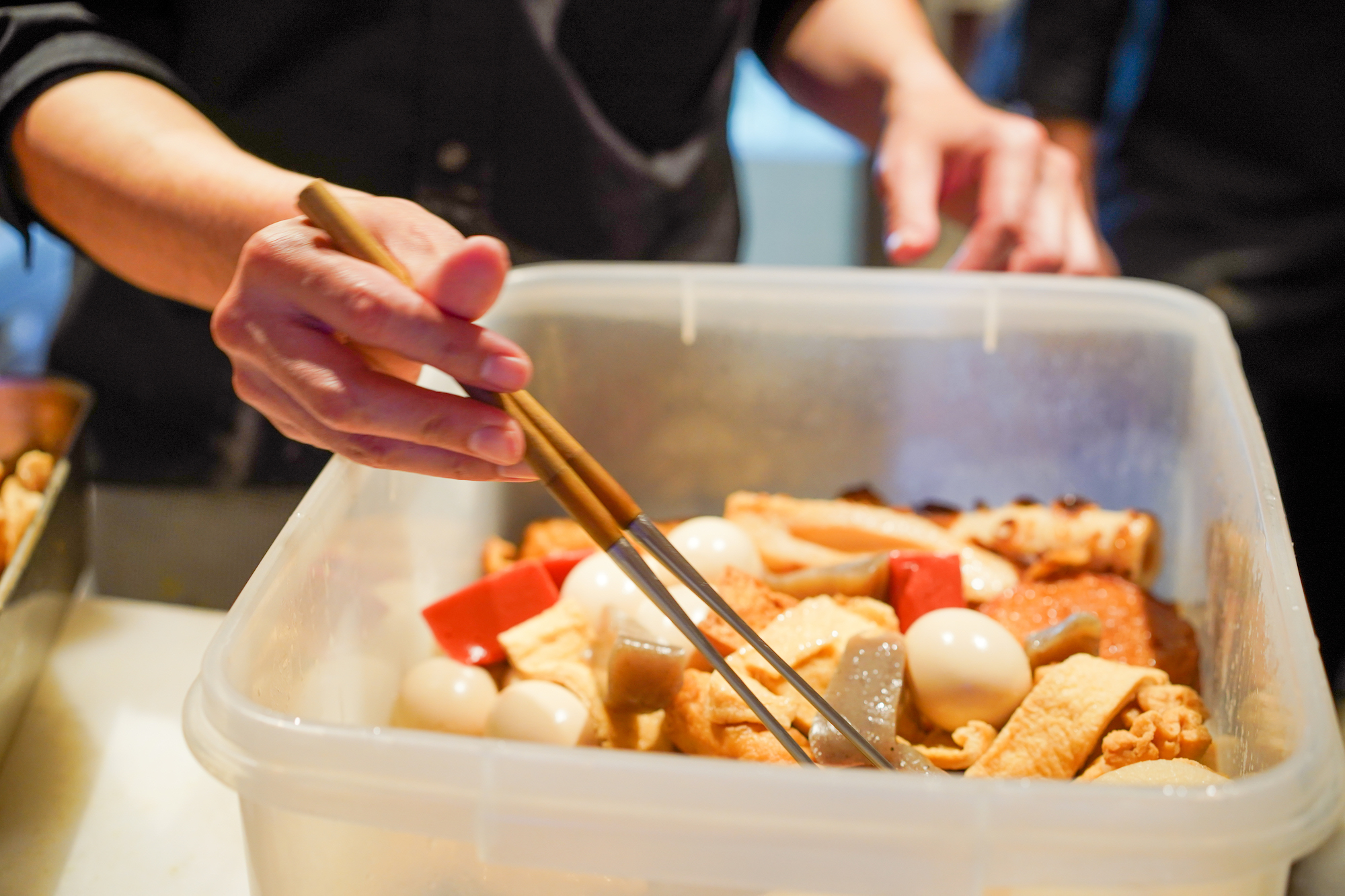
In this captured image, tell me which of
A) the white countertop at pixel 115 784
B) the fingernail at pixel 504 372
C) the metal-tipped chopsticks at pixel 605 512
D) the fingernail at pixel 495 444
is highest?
the fingernail at pixel 504 372

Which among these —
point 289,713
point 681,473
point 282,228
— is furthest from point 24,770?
point 681,473

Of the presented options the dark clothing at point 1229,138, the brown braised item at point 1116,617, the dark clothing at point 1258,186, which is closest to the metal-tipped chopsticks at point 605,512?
the brown braised item at point 1116,617

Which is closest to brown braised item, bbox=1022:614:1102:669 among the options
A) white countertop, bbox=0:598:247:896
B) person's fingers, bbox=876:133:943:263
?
person's fingers, bbox=876:133:943:263

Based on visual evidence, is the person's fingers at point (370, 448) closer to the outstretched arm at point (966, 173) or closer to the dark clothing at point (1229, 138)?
the outstretched arm at point (966, 173)

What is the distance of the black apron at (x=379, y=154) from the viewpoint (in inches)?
35.6

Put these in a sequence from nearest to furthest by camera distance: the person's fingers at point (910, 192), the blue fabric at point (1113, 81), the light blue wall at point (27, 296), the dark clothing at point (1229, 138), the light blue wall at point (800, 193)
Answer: the person's fingers at point (910, 192) → the dark clothing at point (1229, 138) → the blue fabric at point (1113, 81) → the light blue wall at point (27, 296) → the light blue wall at point (800, 193)

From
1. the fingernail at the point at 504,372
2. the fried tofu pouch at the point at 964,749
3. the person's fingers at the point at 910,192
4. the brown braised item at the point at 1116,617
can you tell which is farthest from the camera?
the person's fingers at the point at 910,192

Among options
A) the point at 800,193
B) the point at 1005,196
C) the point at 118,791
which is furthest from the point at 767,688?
the point at 800,193

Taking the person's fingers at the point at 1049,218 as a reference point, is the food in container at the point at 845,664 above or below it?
below

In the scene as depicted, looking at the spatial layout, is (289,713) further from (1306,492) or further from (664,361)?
(1306,492)

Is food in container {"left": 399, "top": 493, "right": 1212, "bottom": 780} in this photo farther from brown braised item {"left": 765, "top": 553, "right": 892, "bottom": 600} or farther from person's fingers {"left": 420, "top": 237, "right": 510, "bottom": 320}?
person's fingers {"left": 420, "top": 237, "right": 510, "bottom": 320}

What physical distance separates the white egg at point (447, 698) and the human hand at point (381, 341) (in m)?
0.18

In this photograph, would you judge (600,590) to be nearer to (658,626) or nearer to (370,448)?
(658,626)

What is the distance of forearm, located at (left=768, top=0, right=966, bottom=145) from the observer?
3.49ft
